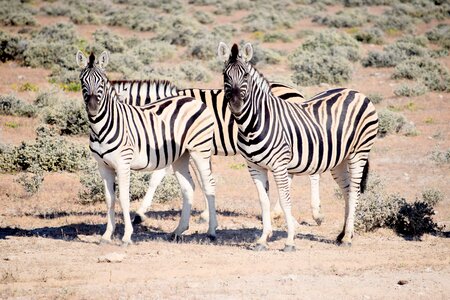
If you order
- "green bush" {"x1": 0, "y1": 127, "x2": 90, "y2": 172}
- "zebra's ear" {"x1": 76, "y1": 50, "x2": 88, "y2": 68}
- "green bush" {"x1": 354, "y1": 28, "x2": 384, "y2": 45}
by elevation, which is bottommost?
"green bush" {"x1": 0, "y1": 127, "x2": 90, "y2": 172}

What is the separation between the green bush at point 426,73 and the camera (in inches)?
994

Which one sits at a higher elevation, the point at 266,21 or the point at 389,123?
the point at 266,21

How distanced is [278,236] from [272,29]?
32920 mm

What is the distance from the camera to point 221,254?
914 cm

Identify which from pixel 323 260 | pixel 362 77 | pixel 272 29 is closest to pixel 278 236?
pixel 323 260

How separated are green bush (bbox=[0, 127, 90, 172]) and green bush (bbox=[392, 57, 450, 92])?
14442 mm

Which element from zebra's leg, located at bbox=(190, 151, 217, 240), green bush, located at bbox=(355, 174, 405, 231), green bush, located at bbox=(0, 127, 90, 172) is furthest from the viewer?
green bush, located at bbox=(0, 127, 90, 172)

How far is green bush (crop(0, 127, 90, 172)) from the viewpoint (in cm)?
1489

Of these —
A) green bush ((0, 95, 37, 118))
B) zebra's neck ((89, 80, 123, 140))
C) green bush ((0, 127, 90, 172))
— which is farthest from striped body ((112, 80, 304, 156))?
green bush ((0, 95, 37, 118))

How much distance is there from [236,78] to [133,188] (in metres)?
5.07

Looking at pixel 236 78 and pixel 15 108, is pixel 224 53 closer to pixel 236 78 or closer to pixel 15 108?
pixel 236 78

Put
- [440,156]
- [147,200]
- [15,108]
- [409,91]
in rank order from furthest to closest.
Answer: [409,91] < [15,108] < [440,156] < [147,200]

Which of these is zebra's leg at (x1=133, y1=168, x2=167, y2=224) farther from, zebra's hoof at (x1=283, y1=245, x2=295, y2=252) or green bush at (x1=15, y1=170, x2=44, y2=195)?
zebra's hoof at (x1=283, y1=245, x2=295, y2=252)

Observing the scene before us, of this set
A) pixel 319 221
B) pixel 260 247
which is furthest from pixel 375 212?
pixel 260 247
